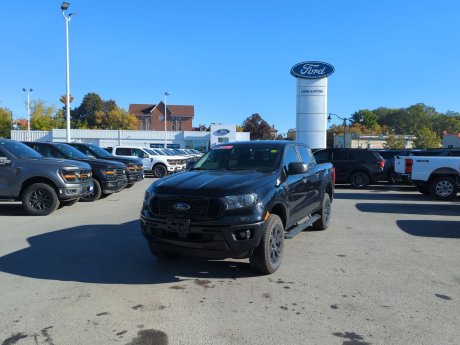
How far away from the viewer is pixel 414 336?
3623 millimetres

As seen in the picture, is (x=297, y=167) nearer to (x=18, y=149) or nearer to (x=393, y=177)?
(x=18, y=149)

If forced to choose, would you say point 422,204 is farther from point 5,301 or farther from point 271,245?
point 5,301

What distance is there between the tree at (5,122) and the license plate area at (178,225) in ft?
322

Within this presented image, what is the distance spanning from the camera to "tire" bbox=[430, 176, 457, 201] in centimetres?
1275

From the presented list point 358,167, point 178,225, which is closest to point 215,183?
point 178,225

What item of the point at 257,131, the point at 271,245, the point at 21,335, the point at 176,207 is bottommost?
the point at 21,335

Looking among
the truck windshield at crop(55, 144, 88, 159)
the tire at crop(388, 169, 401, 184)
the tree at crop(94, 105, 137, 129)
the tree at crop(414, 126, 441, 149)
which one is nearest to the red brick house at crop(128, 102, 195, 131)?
the tree at crop(94, 105, 137, 129)

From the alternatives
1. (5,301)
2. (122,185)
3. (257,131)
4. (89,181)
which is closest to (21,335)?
(5,301)

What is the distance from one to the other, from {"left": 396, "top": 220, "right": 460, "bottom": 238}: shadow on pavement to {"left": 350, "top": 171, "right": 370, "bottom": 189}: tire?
789cm

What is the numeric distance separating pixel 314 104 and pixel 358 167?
1587 centimetres

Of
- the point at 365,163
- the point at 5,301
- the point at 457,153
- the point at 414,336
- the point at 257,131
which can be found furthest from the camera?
the point at 257,131

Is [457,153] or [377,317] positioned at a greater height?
[457,153]

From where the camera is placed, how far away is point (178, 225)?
4879mm

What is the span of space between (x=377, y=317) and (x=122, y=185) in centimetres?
1035
